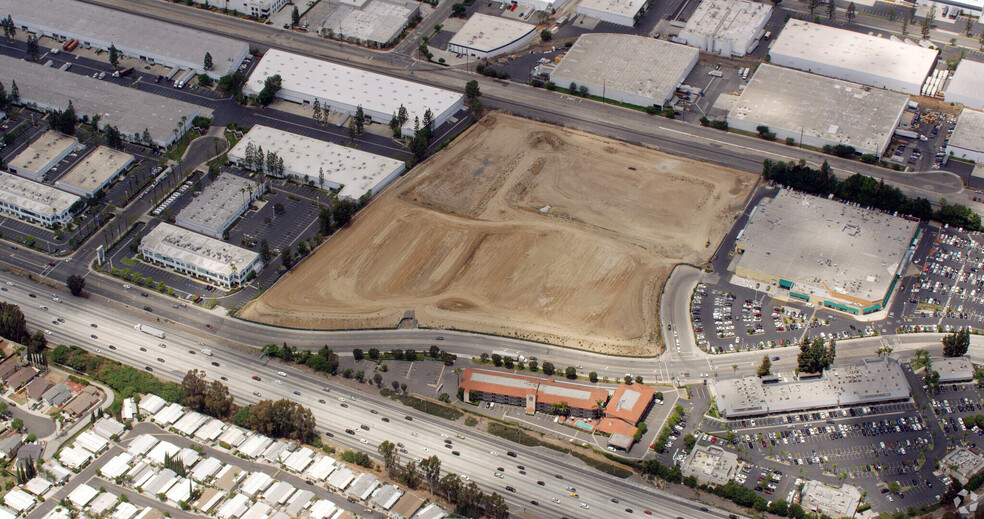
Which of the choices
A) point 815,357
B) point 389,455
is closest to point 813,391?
point 815,357

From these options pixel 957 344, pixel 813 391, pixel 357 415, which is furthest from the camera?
pixel 957 344

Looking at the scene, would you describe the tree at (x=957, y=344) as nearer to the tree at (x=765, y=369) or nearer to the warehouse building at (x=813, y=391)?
the warehouse building at (x=813, y=391)

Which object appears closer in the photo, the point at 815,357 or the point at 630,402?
the point at 630,402

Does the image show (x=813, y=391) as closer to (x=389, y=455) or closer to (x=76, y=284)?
(x=389, y=455)

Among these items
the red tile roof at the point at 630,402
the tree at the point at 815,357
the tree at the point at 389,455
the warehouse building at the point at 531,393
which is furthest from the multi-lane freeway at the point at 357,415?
the tree at the point at 815,357

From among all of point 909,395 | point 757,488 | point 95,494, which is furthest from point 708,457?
point 95,494
